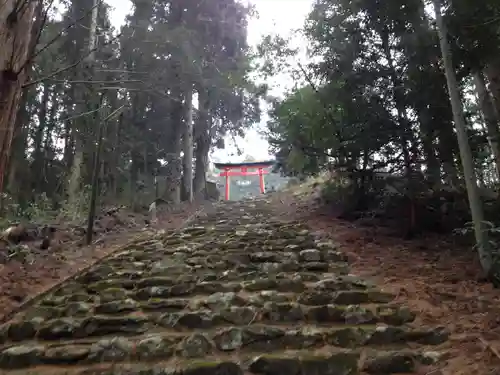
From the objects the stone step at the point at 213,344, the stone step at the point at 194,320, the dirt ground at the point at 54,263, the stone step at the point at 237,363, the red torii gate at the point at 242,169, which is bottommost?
the stone step at the point at 237,363

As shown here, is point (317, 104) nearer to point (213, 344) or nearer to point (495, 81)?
point (495, 81)

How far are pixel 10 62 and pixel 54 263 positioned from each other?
163 inches

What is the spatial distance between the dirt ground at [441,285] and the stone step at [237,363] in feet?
0.96

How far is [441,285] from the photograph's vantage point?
14.6 ft

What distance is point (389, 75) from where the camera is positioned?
6695mm

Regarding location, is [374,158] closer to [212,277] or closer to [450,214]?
[450,214]

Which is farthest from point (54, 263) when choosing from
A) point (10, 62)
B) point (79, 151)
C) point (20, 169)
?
point (20, 169)

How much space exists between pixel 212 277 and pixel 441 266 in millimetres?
2899

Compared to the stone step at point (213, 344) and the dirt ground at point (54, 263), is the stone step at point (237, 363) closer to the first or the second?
the stone step at point (213, 344)

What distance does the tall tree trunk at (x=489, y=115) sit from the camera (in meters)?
5.73

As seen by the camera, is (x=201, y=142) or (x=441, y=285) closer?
(x=441, y=285)

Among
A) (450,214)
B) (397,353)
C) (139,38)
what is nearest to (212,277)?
(397,353)

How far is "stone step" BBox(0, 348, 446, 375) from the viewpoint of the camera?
3109 mm

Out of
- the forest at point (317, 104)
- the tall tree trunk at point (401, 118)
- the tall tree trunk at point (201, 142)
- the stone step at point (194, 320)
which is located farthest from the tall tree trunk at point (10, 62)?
the tall tree trunk at point (201, 142)
